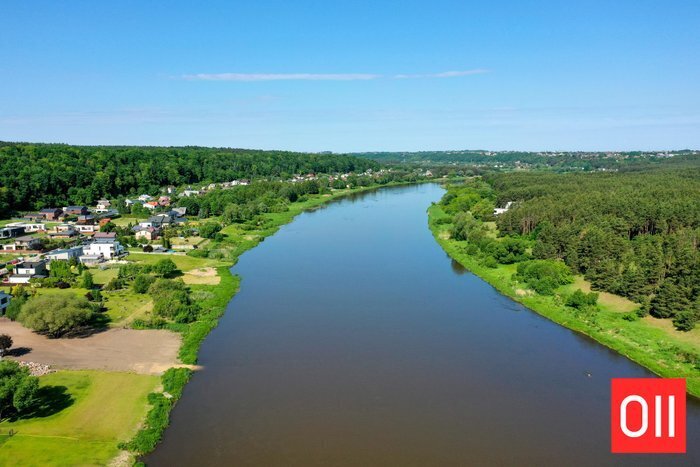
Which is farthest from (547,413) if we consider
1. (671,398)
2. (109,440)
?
(109,440)

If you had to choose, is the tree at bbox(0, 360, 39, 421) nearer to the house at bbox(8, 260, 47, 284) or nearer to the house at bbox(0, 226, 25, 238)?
the house at bbox(8, 260, 47, 284)

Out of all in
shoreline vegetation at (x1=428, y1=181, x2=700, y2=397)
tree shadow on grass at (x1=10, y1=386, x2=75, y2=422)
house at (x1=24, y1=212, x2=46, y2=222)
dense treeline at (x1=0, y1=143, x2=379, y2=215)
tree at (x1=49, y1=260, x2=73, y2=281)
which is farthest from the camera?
dense treeline at (x1=0, y1=143, x2=379, y2=215)

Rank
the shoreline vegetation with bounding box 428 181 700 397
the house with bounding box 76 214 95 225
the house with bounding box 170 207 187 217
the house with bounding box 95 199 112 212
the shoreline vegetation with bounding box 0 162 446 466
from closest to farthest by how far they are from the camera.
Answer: the shoreline vegetation with bounding box 0 162 446 466 < the shoreline vegetation with bounding box 428 181 700 397 < the house with bounding box 76 214 95 225 < the house with bounding box 170 207 187 217 < the house with bounding box 95 199 112 212

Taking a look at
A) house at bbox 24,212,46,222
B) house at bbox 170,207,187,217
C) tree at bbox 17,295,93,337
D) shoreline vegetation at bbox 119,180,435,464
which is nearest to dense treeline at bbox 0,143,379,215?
house at bbox 24,212,46,222

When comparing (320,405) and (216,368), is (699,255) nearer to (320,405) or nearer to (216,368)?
(320,405)

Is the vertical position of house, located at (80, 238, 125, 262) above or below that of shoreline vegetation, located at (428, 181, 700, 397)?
above
